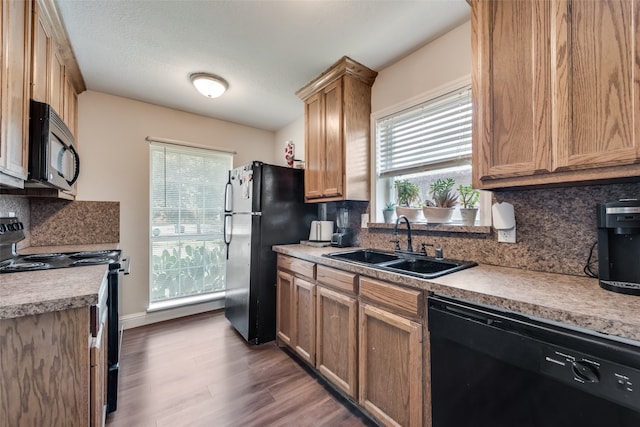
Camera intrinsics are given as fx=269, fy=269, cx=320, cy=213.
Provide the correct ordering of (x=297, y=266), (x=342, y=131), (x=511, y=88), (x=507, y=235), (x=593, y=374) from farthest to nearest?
(x=342, y=131), (x=297, y=266), (x=507, y=235), (x=511, y=88), (x=593, y=374)

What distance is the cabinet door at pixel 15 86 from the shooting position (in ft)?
3.83

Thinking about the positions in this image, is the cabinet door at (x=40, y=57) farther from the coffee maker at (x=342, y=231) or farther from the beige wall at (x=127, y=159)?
the coffee maker at (x=342, y=231)

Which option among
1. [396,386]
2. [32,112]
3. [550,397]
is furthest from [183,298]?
[550,397]

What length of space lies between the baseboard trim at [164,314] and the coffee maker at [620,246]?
3.53 m

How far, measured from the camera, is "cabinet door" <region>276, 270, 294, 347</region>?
7.48 feet

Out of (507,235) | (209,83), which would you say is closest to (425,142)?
(507,235)

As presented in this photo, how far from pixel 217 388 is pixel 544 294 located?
2.02 m

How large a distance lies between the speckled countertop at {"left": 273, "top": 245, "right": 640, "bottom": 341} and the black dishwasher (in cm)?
4

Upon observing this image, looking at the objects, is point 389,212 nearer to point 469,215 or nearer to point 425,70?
point 469,215

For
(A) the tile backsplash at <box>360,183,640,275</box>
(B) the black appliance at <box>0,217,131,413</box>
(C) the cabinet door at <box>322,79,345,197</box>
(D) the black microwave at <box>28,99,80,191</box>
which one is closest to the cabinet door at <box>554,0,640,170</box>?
(A) the tile backsplash at <box>360,183,640,275</box>

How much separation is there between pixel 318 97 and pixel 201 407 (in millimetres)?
2589

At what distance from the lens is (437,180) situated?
6.64 feet

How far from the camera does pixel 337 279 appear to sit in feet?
5.80

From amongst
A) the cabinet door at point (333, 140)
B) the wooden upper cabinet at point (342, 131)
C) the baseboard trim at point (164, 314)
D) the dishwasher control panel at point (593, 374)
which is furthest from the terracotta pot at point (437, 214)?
A: the baseboard trim at point (164, 314)
